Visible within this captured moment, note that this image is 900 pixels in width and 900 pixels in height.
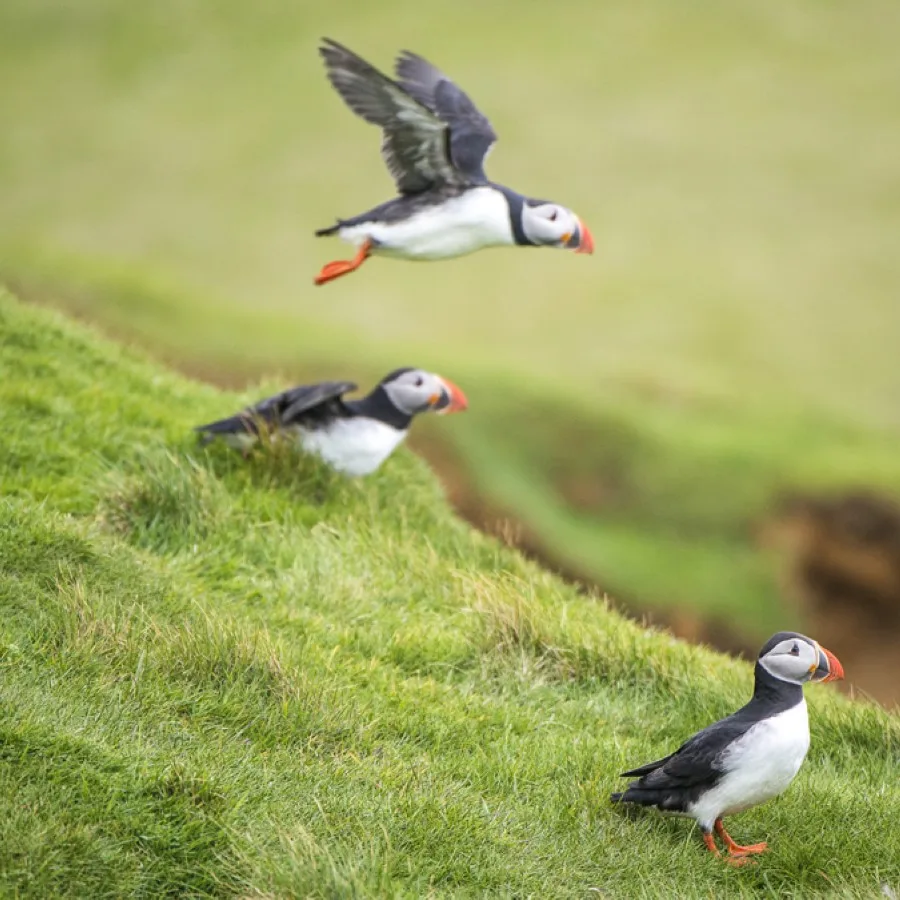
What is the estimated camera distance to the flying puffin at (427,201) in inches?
228

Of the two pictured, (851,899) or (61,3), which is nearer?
(851,899)

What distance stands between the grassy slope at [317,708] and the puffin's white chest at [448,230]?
1794 mm

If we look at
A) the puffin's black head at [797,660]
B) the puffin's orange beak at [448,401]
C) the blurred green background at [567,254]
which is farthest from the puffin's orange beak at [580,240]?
the blurred green background at [567,254]

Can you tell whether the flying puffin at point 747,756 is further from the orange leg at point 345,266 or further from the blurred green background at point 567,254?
the blurred green background at point 567,254


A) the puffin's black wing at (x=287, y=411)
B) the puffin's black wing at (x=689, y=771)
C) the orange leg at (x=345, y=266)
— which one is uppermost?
the orange leg at (x=345, y=266)

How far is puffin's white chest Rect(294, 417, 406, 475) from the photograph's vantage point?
309 inches

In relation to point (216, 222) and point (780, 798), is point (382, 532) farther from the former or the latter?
point (216, 222)

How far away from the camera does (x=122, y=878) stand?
12.5ft

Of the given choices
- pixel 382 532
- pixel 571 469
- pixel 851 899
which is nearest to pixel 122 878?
pixel 851 899

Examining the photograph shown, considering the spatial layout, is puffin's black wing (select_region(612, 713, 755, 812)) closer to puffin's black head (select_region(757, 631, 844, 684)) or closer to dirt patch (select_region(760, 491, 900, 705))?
puffin's black head (select_region(757, 631, 844, 684))

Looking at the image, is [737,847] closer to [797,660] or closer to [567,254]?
[797,660]

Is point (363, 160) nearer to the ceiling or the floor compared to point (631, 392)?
nearer to the ceiling

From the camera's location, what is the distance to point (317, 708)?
4.98 m

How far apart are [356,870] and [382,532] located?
13.0 ft
